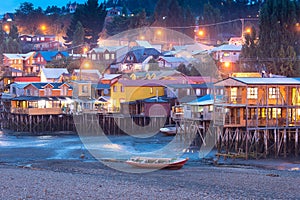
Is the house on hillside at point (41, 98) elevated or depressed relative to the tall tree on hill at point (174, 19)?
depressed

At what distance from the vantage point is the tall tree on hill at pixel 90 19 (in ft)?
362

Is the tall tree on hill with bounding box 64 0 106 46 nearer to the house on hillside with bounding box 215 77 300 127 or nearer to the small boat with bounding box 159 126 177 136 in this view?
the small boat with bounding box 159 126 177 136

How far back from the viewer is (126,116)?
57.7m

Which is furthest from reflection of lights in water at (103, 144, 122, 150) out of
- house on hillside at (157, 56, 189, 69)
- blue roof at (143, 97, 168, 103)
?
house on hillside at (157, 56, 189, 69)

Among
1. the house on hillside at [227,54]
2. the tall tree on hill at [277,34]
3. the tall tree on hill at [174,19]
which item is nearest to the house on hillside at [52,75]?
the house on hillside at [227,54]

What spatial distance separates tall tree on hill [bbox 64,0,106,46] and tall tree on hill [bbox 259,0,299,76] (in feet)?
172

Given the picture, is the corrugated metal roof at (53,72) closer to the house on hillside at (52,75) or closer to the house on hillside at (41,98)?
the house on hillside at (52,75)

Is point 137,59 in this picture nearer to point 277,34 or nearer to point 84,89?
point 84,89

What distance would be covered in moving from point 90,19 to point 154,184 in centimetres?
8866

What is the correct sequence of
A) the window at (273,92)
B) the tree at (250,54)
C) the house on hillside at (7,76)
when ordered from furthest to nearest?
the house on hillside at (7,76)
the tree at (250,54)
the window at (273,92)

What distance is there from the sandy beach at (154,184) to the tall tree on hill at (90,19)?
80.3 meters

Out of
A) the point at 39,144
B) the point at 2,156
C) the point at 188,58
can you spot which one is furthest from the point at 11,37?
the point at 2,156

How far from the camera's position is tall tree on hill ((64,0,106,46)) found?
110m

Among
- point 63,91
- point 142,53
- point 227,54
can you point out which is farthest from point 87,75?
point 227,54
